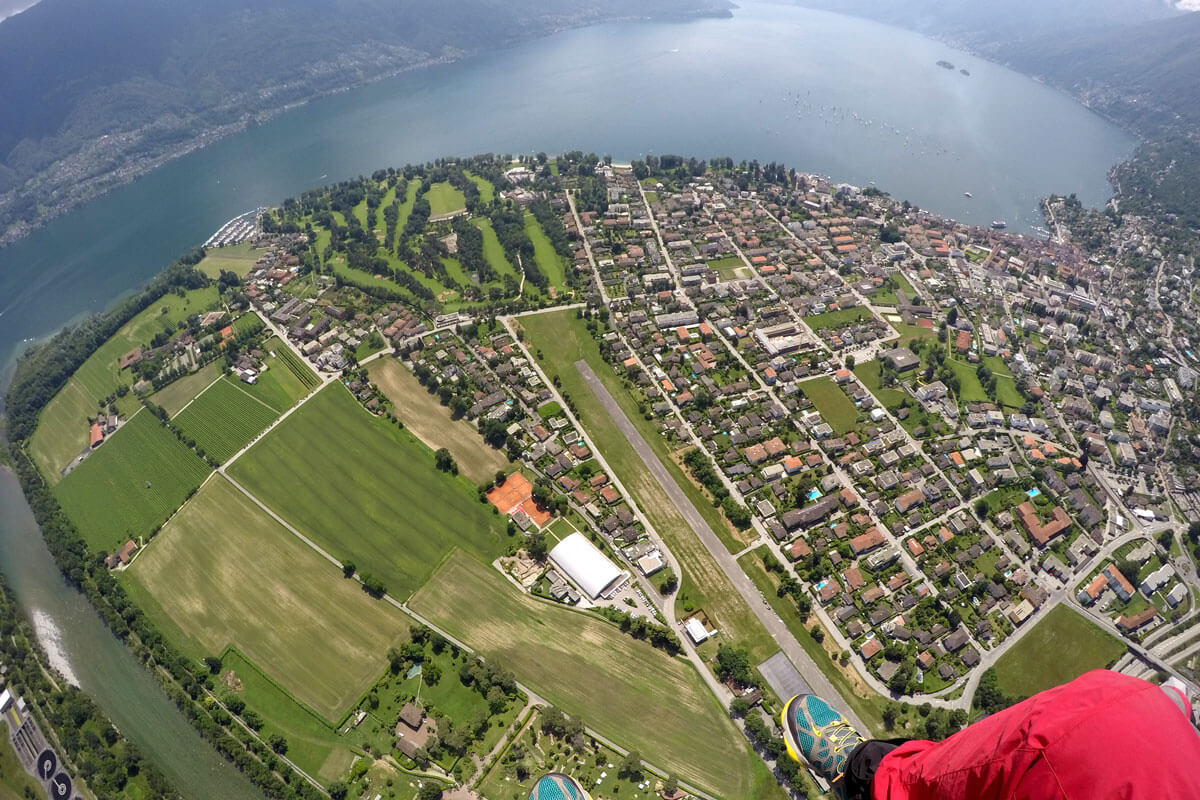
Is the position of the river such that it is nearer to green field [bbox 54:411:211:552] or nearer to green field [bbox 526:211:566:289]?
green field [bbox 54:411:211:552]

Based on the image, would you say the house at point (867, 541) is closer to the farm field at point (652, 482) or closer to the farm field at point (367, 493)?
the farm field at point (652, 482)

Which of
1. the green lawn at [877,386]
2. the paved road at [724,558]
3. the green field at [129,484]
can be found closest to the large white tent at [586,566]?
the paved road at [724,558]

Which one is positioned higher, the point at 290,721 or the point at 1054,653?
the point at 290,721

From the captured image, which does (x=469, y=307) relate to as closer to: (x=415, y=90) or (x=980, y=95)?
(x=415, y=90)

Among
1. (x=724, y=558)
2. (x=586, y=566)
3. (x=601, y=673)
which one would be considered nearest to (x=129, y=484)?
(x=586, y=566)

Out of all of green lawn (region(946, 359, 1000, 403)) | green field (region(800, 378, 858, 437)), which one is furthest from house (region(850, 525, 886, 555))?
green lawn (region(946, 359, 1000, 403))

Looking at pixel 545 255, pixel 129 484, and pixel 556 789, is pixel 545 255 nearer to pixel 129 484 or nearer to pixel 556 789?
pixel 129 484

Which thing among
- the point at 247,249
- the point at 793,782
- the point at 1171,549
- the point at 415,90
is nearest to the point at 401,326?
the point at 247,249
